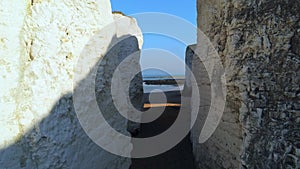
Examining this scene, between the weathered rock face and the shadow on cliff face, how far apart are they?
1.49 meters

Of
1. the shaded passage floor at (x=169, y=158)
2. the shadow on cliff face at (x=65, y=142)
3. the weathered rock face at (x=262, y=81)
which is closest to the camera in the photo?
the weathered rock face at (x=262, y=81)

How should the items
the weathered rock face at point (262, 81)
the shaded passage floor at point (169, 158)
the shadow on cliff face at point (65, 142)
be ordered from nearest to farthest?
the weathered rock face at point (262, 81) → the shadow on cliff face at point (65, 142) → the shaded passage floor at point (169, 158)

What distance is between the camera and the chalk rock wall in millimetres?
1802

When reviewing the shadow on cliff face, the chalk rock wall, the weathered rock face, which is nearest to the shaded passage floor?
the shadow on cliff face

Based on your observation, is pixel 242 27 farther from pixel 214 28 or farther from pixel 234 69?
pixel 214 28

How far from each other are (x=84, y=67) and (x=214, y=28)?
6.03 ft

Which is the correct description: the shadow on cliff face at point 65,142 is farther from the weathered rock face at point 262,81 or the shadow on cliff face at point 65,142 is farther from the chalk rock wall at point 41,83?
the weathered rock face at point 262,81

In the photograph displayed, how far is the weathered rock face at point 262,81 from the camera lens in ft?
5.82

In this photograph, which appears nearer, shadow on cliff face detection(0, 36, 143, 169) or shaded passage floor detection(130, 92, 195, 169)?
shadow on cliff face detection(0, 36, 143, 169)

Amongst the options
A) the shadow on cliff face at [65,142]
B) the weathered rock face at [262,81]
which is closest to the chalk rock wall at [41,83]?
the shadow on cliff face at [65,142]

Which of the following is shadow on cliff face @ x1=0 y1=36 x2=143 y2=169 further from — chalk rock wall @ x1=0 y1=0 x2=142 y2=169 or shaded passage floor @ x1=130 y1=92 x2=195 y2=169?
shaded passage floor @ x1=130 y1=92 x2=195 y2=169

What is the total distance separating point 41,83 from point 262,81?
6.82 feet

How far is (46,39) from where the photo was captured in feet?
6.73

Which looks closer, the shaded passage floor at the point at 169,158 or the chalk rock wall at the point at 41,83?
the chalk rock wall at the point at 41,83
